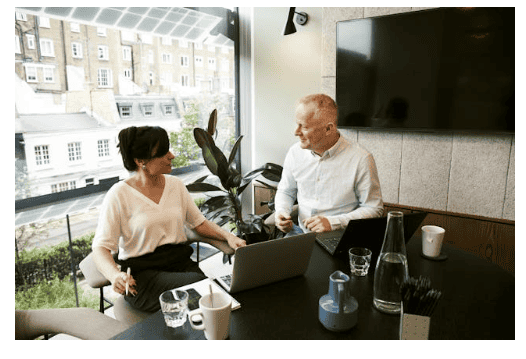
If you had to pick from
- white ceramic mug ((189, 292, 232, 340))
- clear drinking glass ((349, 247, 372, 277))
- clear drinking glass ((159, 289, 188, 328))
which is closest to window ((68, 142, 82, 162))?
clear drinking glass ((159, 289, 188, 328))

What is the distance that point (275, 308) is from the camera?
1.10 meters

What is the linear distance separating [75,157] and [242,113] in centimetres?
181

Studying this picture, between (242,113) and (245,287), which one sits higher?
(242,113)

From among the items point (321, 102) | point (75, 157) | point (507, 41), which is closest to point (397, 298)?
point (321, 102)

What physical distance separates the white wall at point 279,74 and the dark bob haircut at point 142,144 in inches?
76.2

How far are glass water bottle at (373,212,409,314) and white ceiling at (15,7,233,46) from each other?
2326mm

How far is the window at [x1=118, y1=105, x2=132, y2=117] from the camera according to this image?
2.68 metres

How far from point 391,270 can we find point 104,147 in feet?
7.37

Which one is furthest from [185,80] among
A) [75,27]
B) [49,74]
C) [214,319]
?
[214,319]

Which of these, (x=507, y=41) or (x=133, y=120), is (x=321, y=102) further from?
(x=133, y=120)

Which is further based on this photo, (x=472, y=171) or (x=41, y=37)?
(x=472, y=171)

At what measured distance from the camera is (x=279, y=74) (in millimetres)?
3432

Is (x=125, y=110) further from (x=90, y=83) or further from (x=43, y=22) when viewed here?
(x=43, y=22)

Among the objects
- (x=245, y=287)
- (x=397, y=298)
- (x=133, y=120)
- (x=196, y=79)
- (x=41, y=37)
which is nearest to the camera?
(x=397, y=298)
